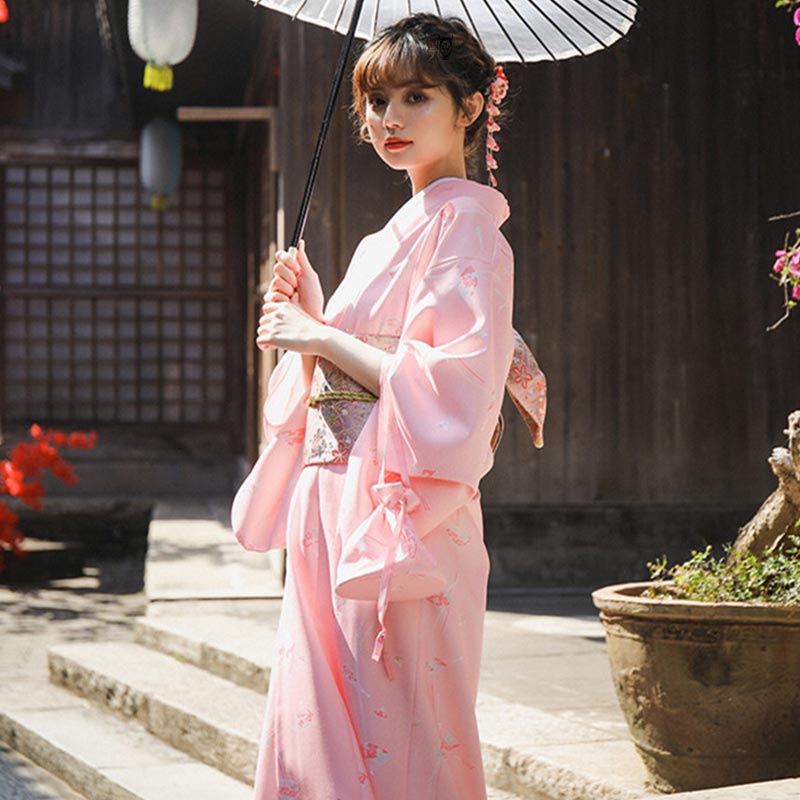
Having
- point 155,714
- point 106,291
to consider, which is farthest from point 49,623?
point 106,291

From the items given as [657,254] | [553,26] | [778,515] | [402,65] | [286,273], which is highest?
[553,26]

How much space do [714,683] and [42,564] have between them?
7536 mm

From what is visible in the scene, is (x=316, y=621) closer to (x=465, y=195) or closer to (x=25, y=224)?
(x=465, y=195)

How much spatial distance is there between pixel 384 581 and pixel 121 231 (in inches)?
424

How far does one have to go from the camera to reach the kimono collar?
235 cm

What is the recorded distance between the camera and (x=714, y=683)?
300 cm

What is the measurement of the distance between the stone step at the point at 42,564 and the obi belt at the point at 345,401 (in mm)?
7556

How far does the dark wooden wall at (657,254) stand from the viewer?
7.00 m

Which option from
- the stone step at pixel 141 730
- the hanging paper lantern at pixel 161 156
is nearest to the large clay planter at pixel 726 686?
the stone step at pixel 141 730

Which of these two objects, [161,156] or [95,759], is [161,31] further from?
[95,759]

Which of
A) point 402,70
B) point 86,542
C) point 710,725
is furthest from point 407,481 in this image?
point 86,542

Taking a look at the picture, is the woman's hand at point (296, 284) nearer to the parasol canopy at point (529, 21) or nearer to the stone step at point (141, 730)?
the parasol canopy at point (529, 21)

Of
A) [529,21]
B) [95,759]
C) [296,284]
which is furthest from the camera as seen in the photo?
[95,759]

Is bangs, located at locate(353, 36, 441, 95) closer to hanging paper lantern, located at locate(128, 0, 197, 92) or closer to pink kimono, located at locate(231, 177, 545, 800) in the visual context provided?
pink kimono, located at locate(231, 177, 545, 800)
